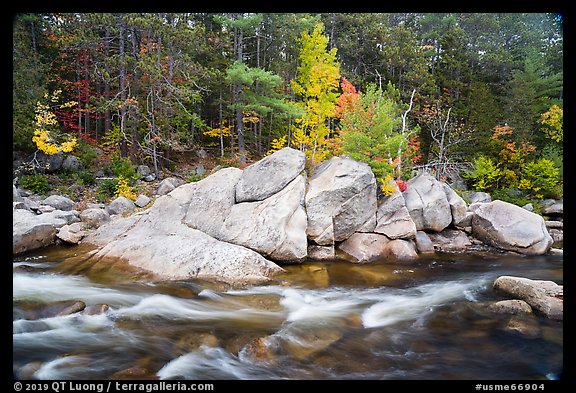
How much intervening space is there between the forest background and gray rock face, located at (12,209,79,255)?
5.15 metres

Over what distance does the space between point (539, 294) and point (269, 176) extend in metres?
7.44

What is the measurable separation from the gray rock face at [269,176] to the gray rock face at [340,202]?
889 mm

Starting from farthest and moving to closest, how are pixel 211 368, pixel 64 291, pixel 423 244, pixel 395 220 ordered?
1. pixel 423 244
2. pixel 395 220
3. pixel 64 291
4. pixel 211 368

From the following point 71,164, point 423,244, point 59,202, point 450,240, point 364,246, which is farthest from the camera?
point 71,164

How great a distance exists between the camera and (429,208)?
39.7 feet

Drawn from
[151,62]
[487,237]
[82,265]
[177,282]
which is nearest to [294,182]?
[177,282]

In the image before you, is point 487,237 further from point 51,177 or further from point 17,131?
point 17,131

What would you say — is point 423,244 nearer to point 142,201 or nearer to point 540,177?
point 142,201

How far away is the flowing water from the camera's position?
466cm

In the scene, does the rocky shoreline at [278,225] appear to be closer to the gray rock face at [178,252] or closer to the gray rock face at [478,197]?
the gray rock face at [178,252]

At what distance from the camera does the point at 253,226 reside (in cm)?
951

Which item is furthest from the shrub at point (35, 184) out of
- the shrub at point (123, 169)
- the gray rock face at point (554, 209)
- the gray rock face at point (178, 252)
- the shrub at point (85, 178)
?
the gray rock face at point (554, 209)

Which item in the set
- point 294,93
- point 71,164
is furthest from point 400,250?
point 71,164
